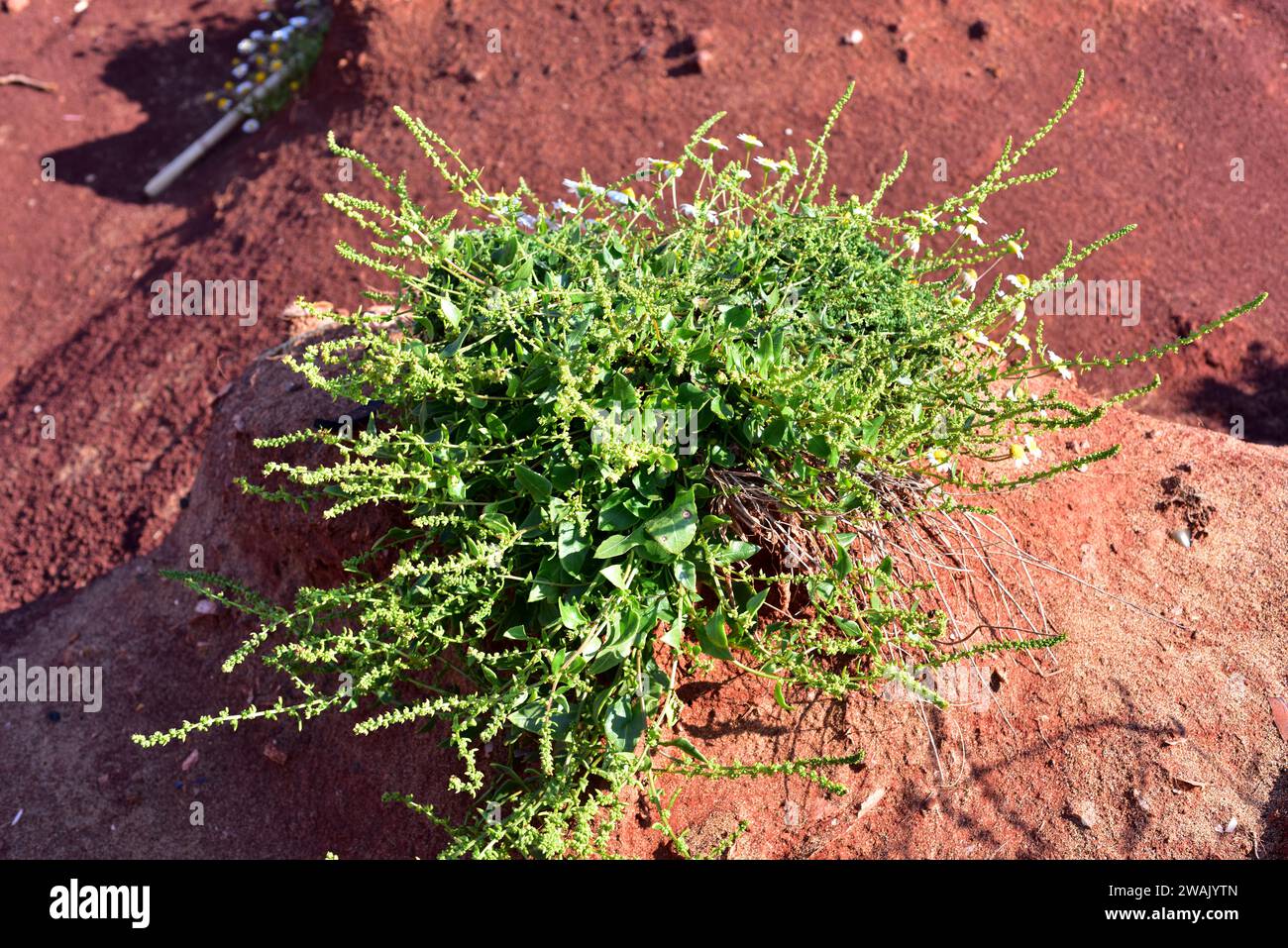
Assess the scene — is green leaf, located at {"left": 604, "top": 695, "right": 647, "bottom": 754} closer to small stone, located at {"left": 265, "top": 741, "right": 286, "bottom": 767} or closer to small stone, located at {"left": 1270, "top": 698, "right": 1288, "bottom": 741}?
small stone, located at {"left": 265, "top": 741, "right": 286, "bottom": 767}

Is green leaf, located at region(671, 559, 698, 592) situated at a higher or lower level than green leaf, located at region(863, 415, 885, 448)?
lower

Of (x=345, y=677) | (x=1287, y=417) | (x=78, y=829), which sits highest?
(x=345, y=677)

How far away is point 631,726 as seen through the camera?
2.57m

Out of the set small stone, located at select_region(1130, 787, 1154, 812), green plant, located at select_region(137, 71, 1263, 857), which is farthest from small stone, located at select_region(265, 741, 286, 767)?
small stone, located at select_region(1130, 787, 1154, 812)

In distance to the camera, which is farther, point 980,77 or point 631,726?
point 980,77

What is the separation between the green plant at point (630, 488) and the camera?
2541 millimetres

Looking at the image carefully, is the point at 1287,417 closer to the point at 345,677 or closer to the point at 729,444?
the point at 729,444

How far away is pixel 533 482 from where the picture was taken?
257 cm

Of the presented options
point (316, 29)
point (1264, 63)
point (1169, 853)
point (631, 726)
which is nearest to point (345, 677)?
point (631, 726)

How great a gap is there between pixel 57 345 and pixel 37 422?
670 millimetres

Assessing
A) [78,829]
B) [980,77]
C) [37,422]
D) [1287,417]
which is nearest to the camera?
[78,829]

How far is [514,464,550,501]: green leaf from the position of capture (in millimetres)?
2557

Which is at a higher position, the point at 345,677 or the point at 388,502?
the point at 388,502

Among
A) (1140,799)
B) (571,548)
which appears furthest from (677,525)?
(1140,799)
